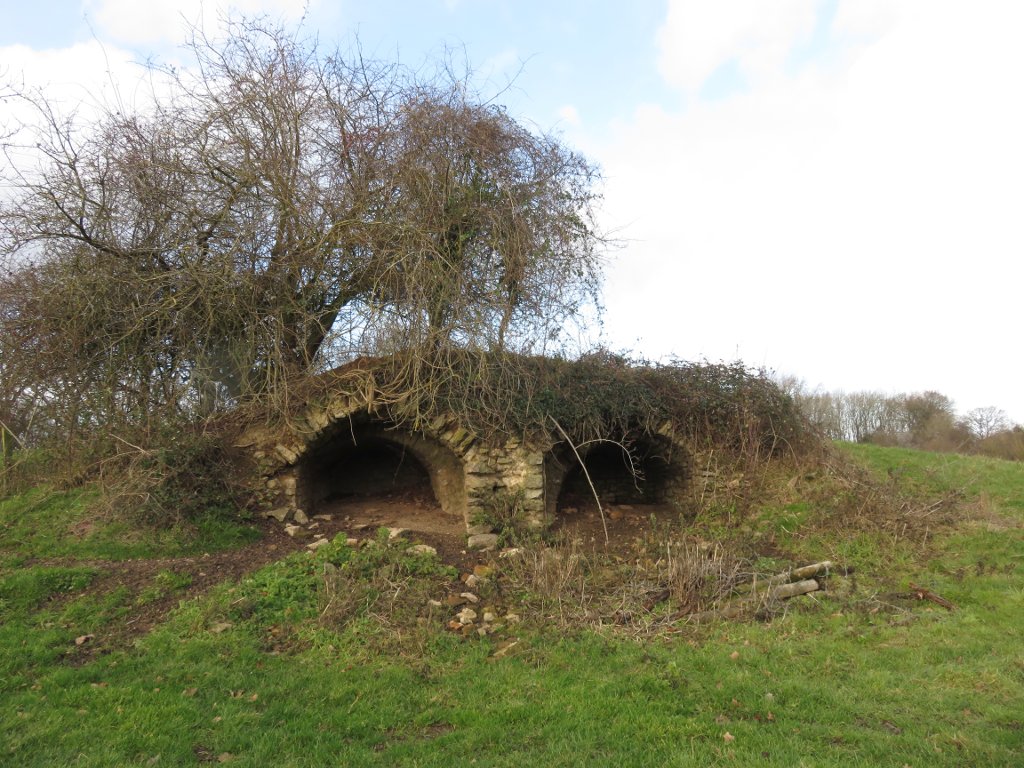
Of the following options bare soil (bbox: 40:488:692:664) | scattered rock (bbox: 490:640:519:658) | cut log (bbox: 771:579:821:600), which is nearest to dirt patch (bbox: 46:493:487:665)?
bare soil (bbox: 40:488:692:664)

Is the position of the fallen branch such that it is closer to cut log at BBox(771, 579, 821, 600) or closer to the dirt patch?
cut log at BBox(771, 579, 821, 600)

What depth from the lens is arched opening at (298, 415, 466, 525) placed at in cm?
1061

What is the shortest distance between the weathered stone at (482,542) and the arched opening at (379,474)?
1063 mm

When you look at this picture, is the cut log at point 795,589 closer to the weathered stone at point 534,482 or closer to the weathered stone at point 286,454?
the weathered stone at point 534,482

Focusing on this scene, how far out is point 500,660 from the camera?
5941 millimetres

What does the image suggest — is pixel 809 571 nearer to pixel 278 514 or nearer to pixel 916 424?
pixel 278 514

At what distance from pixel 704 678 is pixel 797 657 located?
1.00 meters

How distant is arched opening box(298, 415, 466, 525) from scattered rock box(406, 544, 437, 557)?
6.37ft

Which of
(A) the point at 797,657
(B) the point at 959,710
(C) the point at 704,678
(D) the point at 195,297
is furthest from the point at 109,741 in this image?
(D) the point at 195,297

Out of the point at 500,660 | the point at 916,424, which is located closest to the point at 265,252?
the point at 500,660

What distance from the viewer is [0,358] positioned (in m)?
9.53

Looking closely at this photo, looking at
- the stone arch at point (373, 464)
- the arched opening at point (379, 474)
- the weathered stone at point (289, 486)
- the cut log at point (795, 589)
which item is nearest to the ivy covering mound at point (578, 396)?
the stone arch at point (373, 464)

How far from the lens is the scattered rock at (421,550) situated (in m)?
8.33

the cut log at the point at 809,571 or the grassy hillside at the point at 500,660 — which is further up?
the cut log at the point at 809,571
